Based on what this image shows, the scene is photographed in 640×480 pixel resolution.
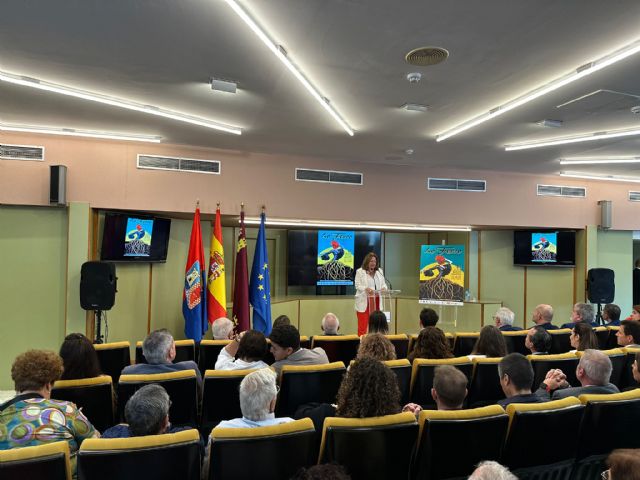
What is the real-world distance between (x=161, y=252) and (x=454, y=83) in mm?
4740

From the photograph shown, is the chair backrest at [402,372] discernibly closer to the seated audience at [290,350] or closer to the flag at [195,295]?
the seated audience at [290,350]

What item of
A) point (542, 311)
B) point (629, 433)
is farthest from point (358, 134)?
point (629, 433)

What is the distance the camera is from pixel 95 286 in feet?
17.1

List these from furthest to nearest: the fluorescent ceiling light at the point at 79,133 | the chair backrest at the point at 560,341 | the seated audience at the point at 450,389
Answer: the fluorescent ceiling light at the point at 79,133 < the chair backrest at the point at 560,341 < the seated audience at the point at 450,389

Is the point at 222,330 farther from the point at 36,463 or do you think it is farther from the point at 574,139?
the point at 574,139

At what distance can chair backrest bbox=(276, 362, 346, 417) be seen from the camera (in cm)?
293

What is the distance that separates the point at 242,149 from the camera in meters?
6.60

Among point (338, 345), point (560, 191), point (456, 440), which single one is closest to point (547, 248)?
point (560, 191)

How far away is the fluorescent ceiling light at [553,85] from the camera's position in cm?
337

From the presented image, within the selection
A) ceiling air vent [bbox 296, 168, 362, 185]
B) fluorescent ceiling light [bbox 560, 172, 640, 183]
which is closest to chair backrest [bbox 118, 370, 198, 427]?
ceiling air vent [bbox 296, 168, 362, 185]

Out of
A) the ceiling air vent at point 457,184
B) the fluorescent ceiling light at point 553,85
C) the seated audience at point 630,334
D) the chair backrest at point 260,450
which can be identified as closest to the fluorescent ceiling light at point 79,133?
the fluorescent ceiling light at point 553,85

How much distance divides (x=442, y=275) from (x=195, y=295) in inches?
172

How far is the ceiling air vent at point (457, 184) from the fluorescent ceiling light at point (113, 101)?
3.77 m

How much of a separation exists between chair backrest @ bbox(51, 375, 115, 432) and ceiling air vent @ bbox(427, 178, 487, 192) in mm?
6310
